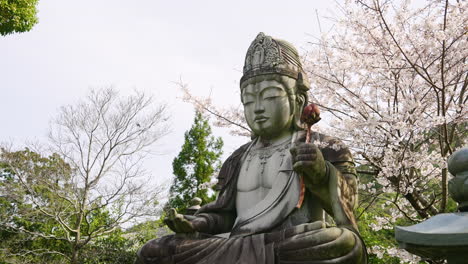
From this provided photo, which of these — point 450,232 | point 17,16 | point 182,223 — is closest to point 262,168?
point 182,223

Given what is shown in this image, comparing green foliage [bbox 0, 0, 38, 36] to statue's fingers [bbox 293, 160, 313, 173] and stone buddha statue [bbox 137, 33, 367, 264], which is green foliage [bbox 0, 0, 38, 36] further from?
statue's fingers [bbox 293, 160, 313, 173]

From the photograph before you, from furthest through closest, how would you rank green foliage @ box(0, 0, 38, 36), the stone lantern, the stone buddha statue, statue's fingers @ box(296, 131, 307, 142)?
green foliage @ box(0, 0, 38, 36)
statue's fingers @ box(296, 131, 307, 142)
the stone buddha statue
the stone lantern

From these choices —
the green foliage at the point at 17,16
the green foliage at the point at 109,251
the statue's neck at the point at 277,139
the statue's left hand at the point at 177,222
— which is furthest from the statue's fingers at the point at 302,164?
the green foliage at the point at 109,251

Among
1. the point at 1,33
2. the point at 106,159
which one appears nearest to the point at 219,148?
the point at 106,159

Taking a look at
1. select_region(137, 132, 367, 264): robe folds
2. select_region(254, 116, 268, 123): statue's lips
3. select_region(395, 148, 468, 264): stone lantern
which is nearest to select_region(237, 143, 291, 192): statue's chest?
select_region(137, 132, 367, 264): robe folds

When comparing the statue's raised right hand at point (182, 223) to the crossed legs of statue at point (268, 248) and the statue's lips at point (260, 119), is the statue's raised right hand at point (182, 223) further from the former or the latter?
the statue's lips at point (260, 119)

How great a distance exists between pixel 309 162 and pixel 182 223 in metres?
1.14

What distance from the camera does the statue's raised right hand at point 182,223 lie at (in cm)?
365

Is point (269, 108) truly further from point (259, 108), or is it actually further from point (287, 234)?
point (287, 234)

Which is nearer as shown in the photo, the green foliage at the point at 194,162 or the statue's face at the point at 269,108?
the statue's face at the point at 269,108

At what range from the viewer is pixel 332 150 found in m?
4.04

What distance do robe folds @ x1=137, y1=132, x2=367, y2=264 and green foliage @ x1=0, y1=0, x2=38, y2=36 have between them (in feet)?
27.9

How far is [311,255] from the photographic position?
314 centimetres

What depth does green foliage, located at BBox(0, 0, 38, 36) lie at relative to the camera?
412 inches
